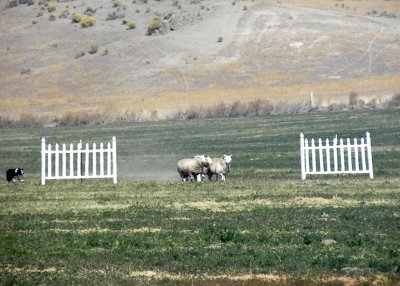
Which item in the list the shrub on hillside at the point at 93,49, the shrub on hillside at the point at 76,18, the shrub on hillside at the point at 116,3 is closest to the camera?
the shrub on hillside at the point at 93,49

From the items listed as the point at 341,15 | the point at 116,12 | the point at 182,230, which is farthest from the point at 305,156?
the point at 116,12

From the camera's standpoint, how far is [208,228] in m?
19.0

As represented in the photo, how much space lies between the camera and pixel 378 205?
22375mm

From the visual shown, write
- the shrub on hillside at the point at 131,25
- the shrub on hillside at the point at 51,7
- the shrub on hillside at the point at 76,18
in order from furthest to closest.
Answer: the shrub on hillside at the point at 51,7 → the shrub on hillside at the point at 76,18 → the shrub on hillside at the point at 131,25

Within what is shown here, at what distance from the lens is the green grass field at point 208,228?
574 inches

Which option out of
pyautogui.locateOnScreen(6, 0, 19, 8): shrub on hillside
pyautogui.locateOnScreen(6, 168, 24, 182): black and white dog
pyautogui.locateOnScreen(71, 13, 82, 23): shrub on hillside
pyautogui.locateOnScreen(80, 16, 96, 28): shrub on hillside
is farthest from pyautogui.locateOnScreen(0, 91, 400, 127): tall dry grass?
pyautogui.locateOnScreen(6, 0, 19, 8): shrub on hillside

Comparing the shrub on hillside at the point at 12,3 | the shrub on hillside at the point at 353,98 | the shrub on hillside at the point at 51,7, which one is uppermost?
the shrub on hillside at the point at 12,3

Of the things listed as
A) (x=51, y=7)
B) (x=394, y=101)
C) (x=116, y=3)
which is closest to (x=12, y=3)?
(x=51, y=7)

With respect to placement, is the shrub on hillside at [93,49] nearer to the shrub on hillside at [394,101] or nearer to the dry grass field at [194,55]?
the dry grass field at [194,55]

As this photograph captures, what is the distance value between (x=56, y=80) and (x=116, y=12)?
21.9 meters

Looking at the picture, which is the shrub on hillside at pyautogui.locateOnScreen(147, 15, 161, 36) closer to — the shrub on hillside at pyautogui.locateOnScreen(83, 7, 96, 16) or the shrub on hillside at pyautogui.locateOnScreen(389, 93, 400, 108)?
the shrub on hillside at pyautogui.locateOnScreen(83, 7, 96, 16)

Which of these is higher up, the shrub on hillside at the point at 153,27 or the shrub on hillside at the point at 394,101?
the shrub on hillside at the point at 153,27

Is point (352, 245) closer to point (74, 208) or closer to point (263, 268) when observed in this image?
point (263, 268)

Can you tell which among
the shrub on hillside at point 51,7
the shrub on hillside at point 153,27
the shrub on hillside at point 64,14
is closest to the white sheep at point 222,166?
the shrub on hillside at point 153,27
